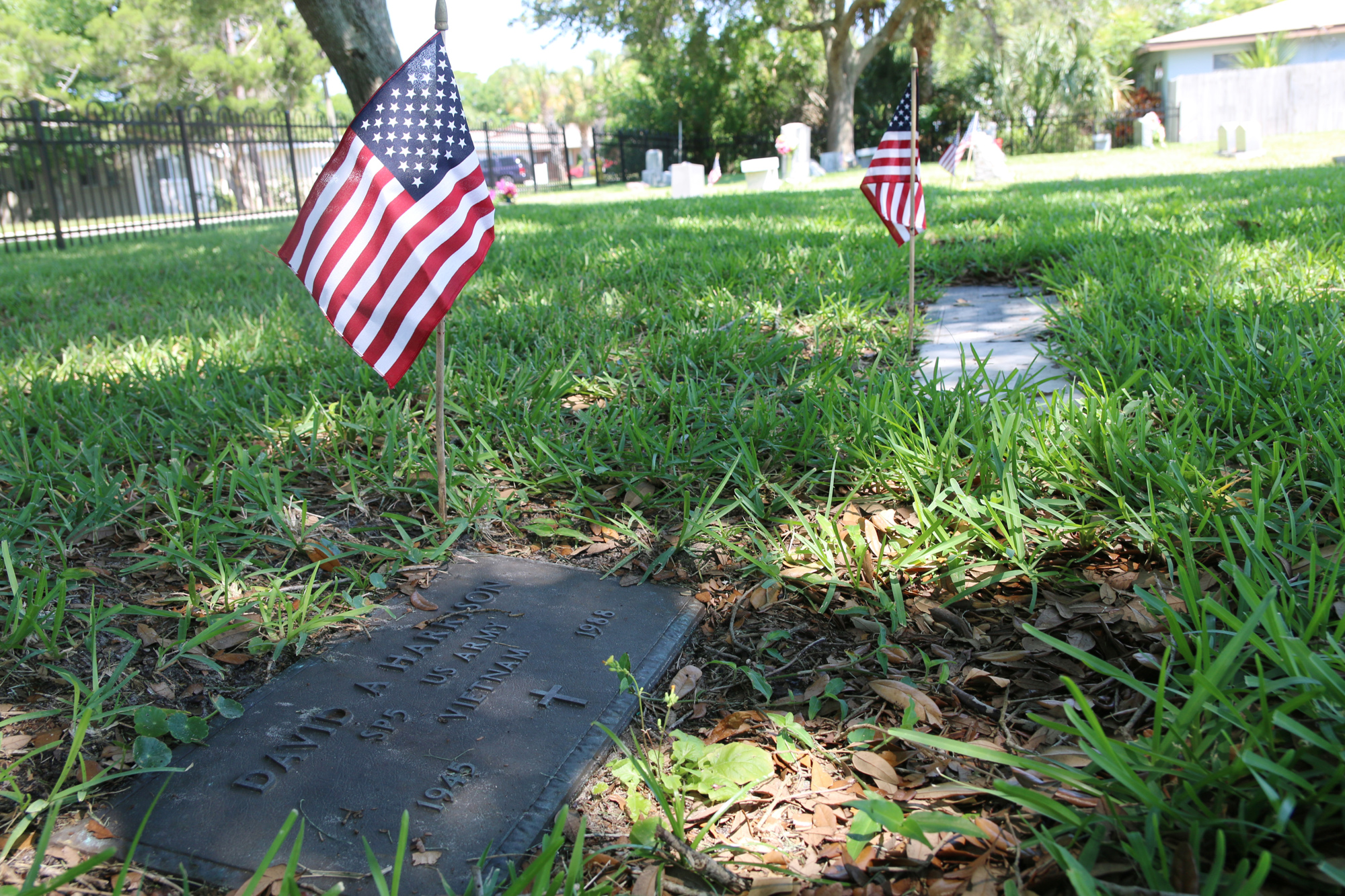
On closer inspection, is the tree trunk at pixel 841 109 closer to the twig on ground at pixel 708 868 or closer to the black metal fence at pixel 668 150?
the black metal fence at pixel 668 150

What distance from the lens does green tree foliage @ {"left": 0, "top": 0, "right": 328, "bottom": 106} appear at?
28703mm

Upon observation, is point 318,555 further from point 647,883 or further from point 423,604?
point 647,883

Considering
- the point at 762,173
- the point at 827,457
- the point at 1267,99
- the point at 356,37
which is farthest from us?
the point at 1267,99

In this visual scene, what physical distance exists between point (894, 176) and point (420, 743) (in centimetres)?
301

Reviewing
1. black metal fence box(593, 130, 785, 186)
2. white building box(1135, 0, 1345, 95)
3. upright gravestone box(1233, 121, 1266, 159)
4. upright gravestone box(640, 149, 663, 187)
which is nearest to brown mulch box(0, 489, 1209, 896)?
upright gravestone box(1233, 121, 1266, 159)

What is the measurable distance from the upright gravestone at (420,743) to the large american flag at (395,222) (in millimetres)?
719

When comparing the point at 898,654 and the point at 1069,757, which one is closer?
the point at 1069,757

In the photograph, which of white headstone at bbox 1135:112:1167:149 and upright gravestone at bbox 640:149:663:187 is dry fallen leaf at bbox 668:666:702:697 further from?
white headstone at bbox 1135:112:1167:149

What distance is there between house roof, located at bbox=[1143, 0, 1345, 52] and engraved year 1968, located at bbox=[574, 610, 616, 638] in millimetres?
36894

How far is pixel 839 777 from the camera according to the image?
149 cm

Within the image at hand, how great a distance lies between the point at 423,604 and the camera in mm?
2068

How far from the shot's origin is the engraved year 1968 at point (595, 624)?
6.30 feet

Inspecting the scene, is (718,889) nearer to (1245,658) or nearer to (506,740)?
(506,740)

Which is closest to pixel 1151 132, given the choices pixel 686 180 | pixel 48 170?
pixel 686 180
